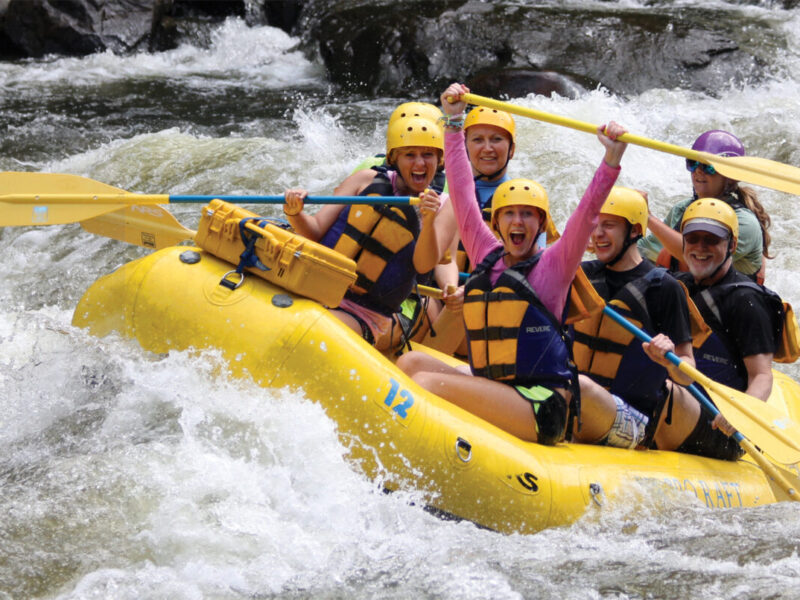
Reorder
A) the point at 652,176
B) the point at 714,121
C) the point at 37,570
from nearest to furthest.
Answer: the point at 37,570, the point at 652,176, the point at 714,121

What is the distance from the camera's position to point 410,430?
3.39 m

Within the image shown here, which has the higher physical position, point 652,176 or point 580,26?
point 580,26

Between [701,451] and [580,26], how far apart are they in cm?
745

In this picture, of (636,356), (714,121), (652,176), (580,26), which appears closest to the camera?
(636,356)

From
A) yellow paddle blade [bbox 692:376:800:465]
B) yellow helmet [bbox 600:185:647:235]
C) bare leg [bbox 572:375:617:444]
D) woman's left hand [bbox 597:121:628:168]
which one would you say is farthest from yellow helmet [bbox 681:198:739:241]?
woman's left hand [bbox 597:121:628:168]

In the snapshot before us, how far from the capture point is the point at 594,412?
379cm

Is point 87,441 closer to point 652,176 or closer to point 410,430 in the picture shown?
point 410,430

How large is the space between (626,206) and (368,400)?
131 cm

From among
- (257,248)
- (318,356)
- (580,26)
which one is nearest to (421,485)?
(318,356)

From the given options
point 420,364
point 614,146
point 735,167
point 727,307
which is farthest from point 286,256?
point 727,307

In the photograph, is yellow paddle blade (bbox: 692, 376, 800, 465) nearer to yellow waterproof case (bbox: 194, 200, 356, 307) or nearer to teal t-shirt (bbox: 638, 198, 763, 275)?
teal t-shirt (bbox: 638, 198, 763, 275)

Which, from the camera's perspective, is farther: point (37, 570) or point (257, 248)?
point (257, 248)

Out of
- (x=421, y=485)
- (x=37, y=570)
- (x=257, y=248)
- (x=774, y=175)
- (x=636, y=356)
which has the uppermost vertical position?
(x=774, y=175)

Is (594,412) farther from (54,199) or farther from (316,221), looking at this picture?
(54,199)
